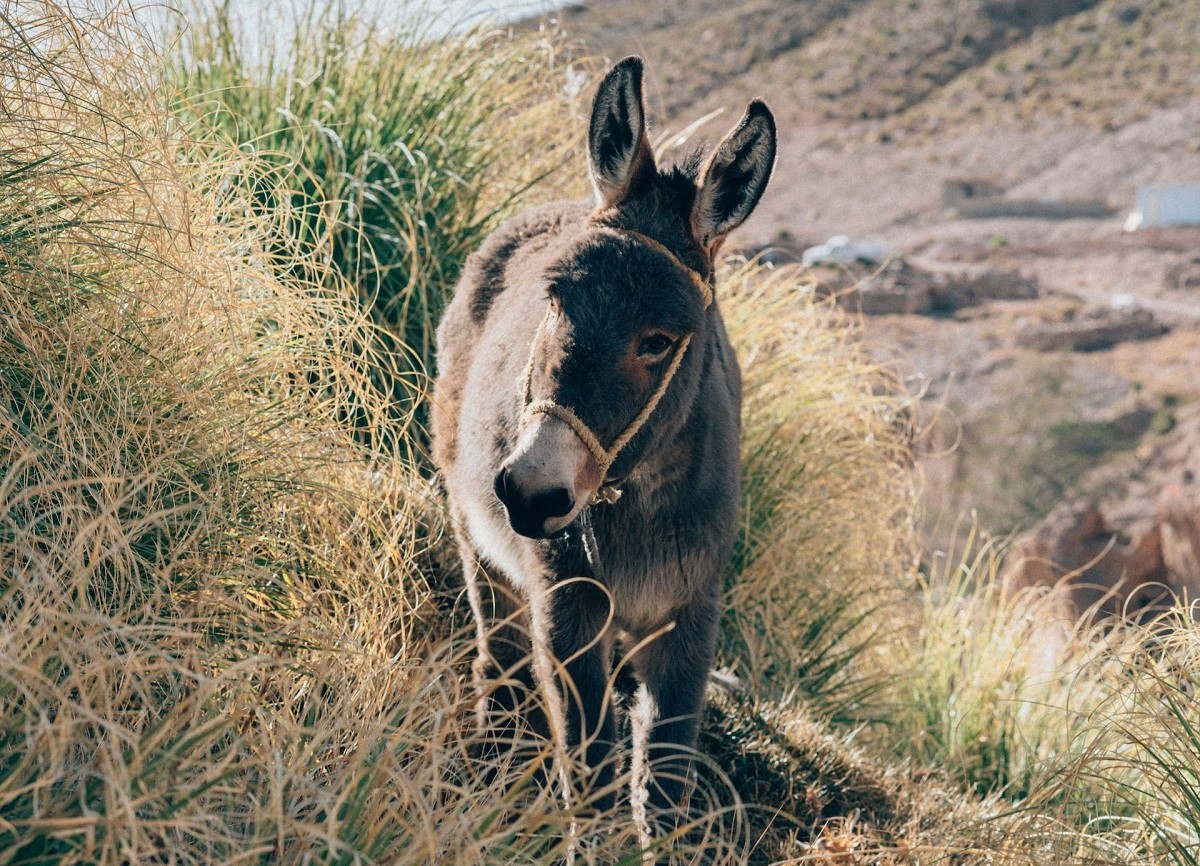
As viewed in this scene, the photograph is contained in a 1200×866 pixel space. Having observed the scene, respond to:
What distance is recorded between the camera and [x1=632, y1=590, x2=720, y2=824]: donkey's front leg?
283 centimetres

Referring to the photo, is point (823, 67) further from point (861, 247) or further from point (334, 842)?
point (334, 842)

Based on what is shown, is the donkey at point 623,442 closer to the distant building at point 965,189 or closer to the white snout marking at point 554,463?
the white snout marking at point 554,463

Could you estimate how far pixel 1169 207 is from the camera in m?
42.0

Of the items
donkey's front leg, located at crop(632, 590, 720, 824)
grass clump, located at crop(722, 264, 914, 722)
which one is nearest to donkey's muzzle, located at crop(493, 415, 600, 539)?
donkey's front leg, located at crop(632, 590, 720, 824)

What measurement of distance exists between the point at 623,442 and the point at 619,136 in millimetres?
820

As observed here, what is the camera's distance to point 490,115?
534cm

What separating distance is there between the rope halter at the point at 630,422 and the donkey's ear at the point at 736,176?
131 millimetres

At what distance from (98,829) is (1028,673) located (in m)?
4.56

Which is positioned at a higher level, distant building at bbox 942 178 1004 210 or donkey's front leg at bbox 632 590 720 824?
donkey's front leg at bbox 632 590 720 824

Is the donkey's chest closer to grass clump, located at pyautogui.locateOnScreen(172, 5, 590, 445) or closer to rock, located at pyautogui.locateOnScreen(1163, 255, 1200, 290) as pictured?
grass clump, located at pyautogui.locateOnScreen(172, 5, 590, 445)

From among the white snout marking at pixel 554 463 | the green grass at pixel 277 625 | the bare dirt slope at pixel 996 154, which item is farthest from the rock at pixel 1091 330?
the white snout marking at pixel 554 463

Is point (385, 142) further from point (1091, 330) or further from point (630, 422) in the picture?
point (1091, 330)

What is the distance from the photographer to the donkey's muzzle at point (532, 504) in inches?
87.4

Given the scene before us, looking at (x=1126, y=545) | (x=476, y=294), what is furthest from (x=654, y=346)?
(x=1126, y=545)
